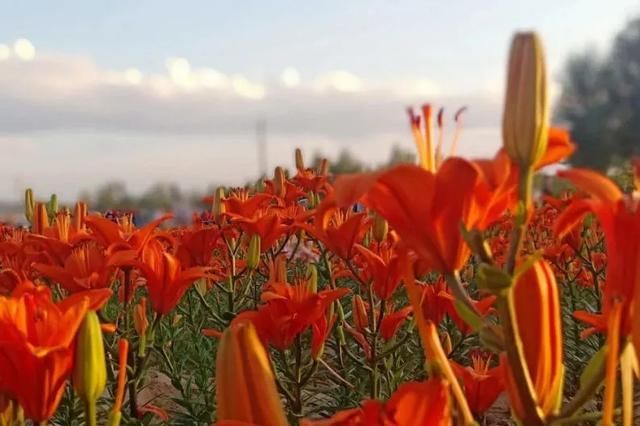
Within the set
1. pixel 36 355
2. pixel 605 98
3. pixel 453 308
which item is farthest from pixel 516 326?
pixel 605 98

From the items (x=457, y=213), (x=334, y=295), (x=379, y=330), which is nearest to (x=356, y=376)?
(x=379, y=330)

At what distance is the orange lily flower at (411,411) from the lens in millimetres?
668

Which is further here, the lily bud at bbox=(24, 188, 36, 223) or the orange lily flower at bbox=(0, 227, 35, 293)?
the lily bud at bbox=(24, 188, 36, 223)

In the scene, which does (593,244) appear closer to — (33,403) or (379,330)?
(379,330)

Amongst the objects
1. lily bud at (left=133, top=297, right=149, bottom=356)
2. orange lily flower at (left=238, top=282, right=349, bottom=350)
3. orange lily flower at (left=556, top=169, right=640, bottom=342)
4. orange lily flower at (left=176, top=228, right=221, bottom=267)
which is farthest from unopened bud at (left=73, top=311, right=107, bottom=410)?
orange lily flower at (left=176, top=228, right=221, bottom=267)

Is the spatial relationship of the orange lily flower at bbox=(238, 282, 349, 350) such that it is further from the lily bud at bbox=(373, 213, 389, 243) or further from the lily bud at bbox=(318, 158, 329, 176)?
the lily bud at bbox=(318, 158, 329, 176)

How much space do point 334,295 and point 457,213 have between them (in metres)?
0.92

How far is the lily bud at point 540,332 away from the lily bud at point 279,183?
97.4 inches

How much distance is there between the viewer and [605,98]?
117 feet

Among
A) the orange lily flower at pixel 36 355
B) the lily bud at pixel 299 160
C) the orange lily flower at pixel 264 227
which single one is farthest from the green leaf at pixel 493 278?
the lily bud at pixel 299 160

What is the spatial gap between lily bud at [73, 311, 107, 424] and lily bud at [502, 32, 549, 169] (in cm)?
49

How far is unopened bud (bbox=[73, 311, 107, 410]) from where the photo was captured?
0.90 metres

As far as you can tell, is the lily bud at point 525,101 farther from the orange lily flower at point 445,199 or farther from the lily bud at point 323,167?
the lily bud at point 323,167

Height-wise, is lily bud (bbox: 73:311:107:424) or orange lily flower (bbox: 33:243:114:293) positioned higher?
lily bud (bbox: 73:311:107:424)
